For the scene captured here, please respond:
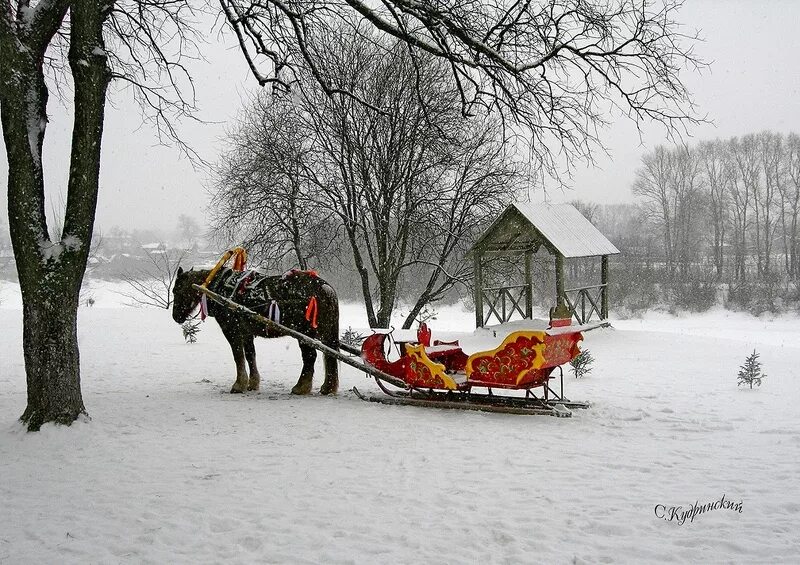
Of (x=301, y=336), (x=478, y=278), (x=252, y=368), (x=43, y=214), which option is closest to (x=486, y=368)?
(x=301, y=336)

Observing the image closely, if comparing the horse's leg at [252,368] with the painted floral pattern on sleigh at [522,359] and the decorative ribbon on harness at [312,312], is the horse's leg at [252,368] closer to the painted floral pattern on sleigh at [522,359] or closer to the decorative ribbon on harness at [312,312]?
the decorative ribbon on harness at [312,312]

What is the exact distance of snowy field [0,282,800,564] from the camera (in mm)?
3545

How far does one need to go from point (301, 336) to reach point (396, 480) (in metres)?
3.25

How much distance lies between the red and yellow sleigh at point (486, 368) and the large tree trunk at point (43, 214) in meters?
3.48

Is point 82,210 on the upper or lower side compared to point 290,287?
upper

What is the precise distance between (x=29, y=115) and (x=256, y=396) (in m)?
4.41

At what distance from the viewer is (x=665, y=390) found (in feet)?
28.0

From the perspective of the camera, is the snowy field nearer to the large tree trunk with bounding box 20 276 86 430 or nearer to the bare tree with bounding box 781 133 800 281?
the large tree trunk with bounding box 20 276 86 430

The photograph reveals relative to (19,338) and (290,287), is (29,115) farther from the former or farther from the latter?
(19,338)

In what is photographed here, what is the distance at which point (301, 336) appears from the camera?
754 centimetres

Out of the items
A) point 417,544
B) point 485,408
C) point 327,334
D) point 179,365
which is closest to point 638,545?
point 417,544

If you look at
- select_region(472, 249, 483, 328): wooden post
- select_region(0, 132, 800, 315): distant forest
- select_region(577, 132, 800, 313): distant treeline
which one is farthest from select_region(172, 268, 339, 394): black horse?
select_region(577, 132, 800, 313): distant treeline

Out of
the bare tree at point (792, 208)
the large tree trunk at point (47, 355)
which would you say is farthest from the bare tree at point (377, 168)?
the bare tree at point (792, 208)

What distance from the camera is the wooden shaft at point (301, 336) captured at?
7.33 meters
